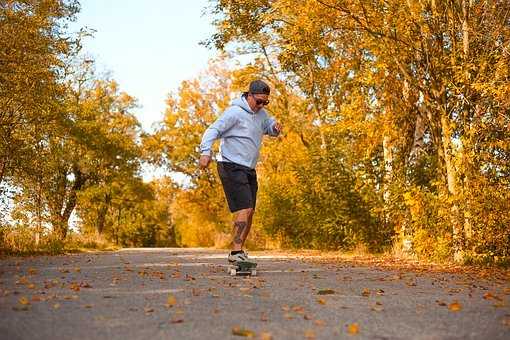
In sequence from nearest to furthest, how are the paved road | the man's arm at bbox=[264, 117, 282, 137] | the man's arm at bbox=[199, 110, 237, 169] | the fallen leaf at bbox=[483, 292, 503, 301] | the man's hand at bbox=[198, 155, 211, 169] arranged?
the paved road, the fallen leaf at bbox=[483, 292, 503, 301], the man's hand at bbox=[198, 155, 211, 169], the man's arm at bbox=[199, 110, 237, 169], the man's arm at bbox=[264, 117, 282, 137]

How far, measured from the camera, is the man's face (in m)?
8.10

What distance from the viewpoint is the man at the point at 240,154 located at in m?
7.95

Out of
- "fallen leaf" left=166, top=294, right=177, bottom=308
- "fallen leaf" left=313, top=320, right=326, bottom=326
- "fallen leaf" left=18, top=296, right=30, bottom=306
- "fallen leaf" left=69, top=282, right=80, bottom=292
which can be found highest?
"fallen leaf" left=69, top=282, right=80, bottom=292

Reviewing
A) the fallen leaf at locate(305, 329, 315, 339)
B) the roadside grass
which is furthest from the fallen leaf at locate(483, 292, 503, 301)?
the roadside grass

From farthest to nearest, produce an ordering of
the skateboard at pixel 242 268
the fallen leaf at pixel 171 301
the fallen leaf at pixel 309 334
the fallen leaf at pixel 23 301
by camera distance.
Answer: the skateboard at pixel 242 268, the fallen leaf at pixel 171 301, the fallen leaf at pixel 23 301, the fallen leaf at pixel 309 334

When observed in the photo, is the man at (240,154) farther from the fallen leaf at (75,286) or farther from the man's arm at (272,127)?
the fallen leaf at (75,286)

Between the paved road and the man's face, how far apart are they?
7.21ft

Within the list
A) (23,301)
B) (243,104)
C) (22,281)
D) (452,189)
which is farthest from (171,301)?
(452,189)

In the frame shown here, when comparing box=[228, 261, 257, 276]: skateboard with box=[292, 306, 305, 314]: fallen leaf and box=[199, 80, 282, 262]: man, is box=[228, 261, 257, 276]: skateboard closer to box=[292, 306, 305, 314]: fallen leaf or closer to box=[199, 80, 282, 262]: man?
box=[199, 80, 282, 262]: man

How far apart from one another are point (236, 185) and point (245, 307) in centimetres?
309

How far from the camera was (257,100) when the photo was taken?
26.7ft

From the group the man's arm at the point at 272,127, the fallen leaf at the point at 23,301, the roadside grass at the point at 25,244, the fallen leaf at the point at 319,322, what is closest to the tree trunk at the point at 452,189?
the man's arm at the point at 272,127

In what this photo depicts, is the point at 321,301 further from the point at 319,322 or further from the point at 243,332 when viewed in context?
the point at 243,332

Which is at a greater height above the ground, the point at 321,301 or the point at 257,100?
the point at 257,100
